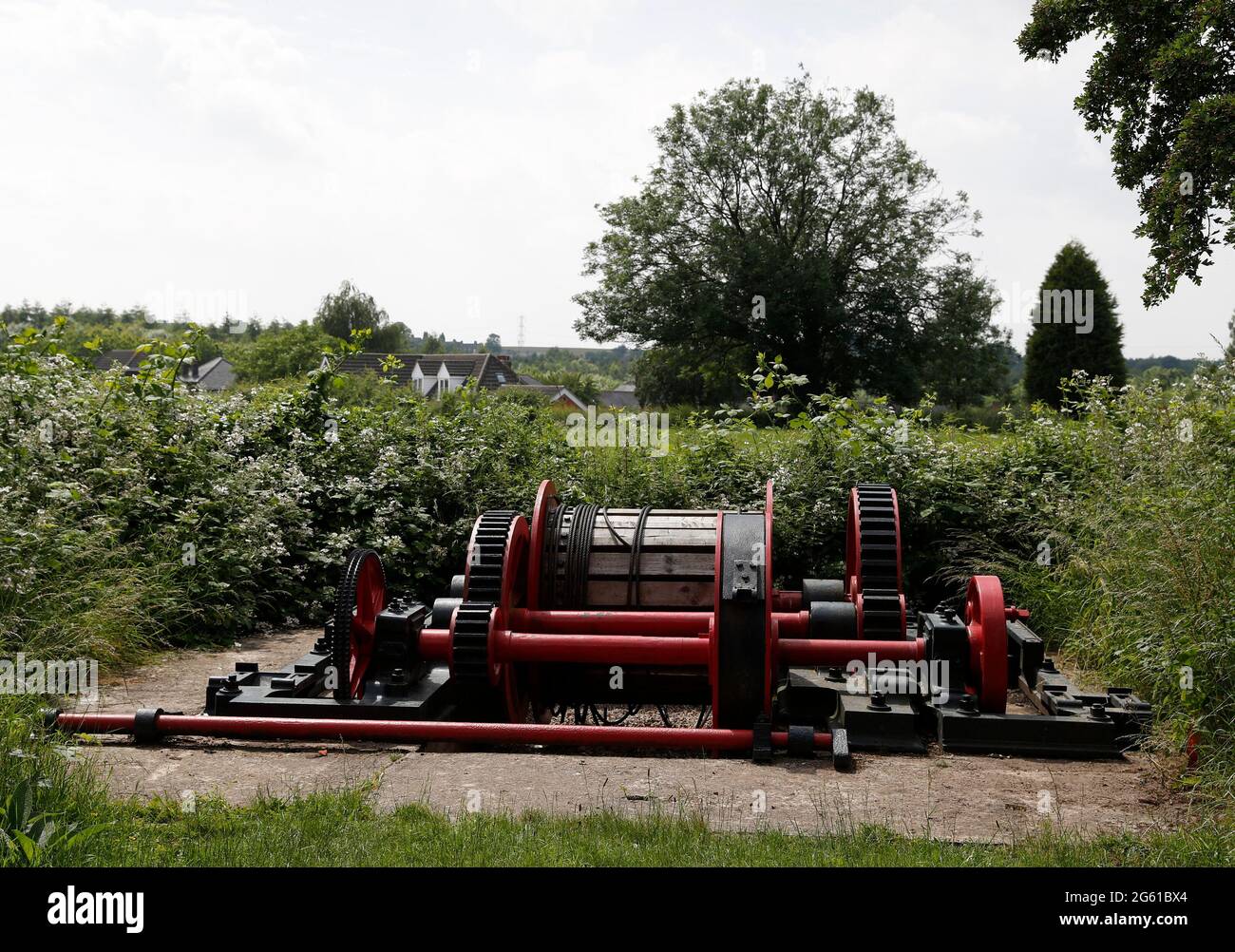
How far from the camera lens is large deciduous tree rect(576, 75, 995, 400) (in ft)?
147

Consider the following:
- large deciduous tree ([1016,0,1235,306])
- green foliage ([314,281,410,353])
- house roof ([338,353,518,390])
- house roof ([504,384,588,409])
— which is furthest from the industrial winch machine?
green foliage ([314,281,410,353])

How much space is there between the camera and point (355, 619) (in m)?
6.62

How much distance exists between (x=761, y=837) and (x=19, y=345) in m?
7.73

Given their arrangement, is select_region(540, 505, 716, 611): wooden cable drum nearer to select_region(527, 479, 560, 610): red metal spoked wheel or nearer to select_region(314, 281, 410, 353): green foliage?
select_region(527, 479, 560, 610): red metal spoked wheel

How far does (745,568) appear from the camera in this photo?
600 cm

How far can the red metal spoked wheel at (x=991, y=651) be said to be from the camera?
6051 millimetres

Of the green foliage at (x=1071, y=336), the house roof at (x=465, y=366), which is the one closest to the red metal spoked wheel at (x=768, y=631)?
the green foliage at (x=1071, y=336)

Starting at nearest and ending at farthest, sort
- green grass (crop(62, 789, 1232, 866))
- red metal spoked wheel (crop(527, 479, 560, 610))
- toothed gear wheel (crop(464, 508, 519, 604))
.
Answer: green grass (crop(62, 789, 1232, 866))
toothed gear wheel (crop(464, 508, 519, 604))
red metal spoked wheel (crop(527, 479, 560, 610))

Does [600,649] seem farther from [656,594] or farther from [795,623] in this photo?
[795,623]

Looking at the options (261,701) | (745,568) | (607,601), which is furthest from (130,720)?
(745,568)

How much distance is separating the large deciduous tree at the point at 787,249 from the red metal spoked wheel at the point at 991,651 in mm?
38280

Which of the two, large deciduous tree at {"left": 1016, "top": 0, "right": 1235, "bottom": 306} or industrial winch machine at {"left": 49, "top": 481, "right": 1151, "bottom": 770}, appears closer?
industrial winch machine at {"left": 49, "top": 481, "right": 1151, "bottom": 770}

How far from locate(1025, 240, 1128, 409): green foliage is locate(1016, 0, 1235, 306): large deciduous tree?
2127cm

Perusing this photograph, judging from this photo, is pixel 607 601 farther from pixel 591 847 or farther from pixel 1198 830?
pixel 1198 830
